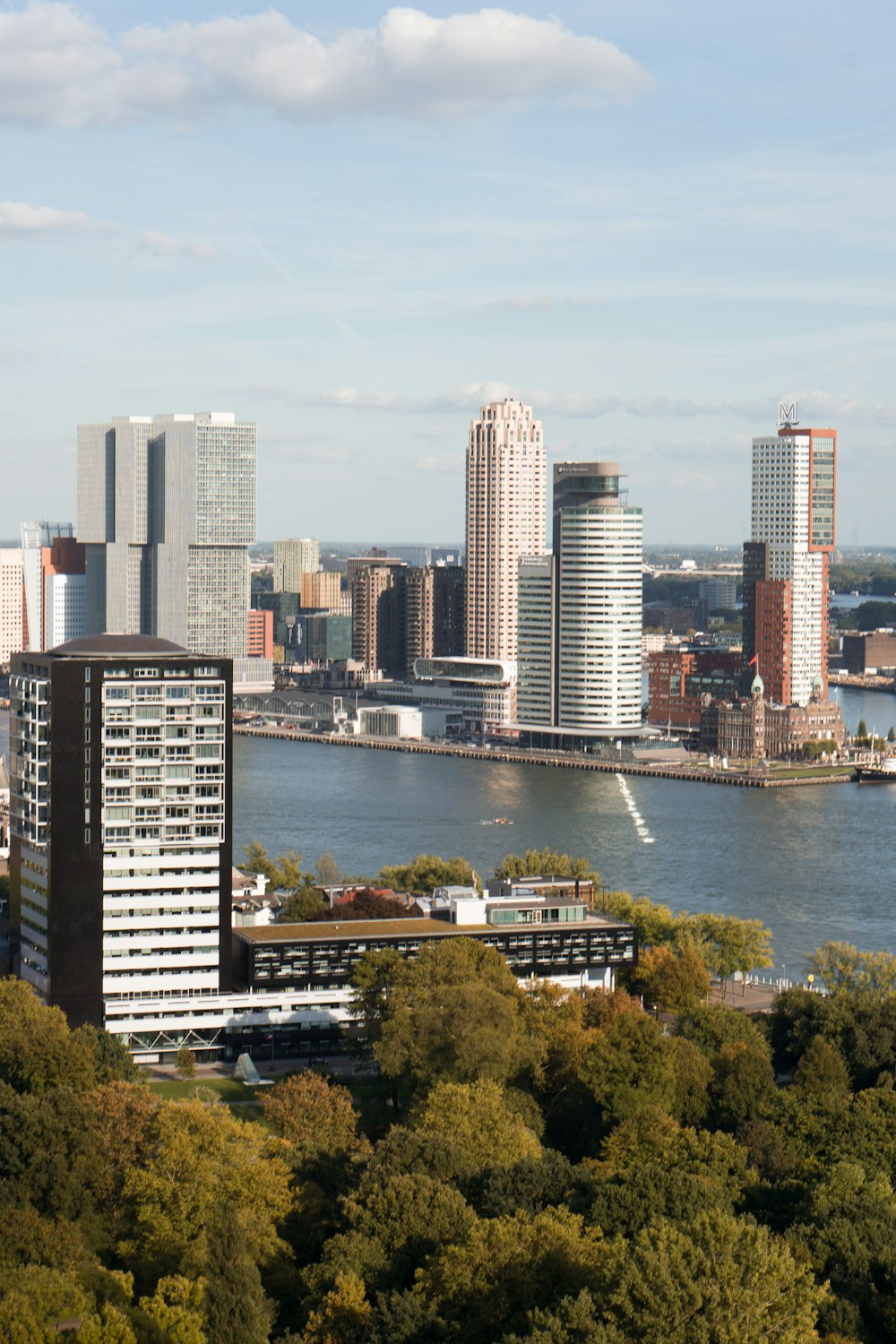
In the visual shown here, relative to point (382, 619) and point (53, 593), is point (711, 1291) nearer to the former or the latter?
point (382, 619)

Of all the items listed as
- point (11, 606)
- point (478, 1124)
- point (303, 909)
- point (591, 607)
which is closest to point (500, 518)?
point (591, 607)

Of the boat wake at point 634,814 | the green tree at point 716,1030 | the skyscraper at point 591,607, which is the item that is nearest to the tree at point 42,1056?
the green tree at point 716,1030

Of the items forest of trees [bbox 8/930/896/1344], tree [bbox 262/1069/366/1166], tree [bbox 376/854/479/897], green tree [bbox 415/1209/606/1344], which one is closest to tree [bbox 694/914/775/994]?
forest of trees [bbox 8/930/896/1344]

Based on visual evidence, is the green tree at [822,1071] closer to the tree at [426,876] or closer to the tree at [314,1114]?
the tree at [314,1114]

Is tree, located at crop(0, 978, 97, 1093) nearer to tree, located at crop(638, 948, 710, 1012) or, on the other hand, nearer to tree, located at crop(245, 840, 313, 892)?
tree, located at crop(638, 948, 710, 1012)

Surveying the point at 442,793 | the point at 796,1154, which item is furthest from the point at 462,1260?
the point at 442,793

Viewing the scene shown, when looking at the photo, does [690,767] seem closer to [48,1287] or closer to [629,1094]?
[629,1094]
